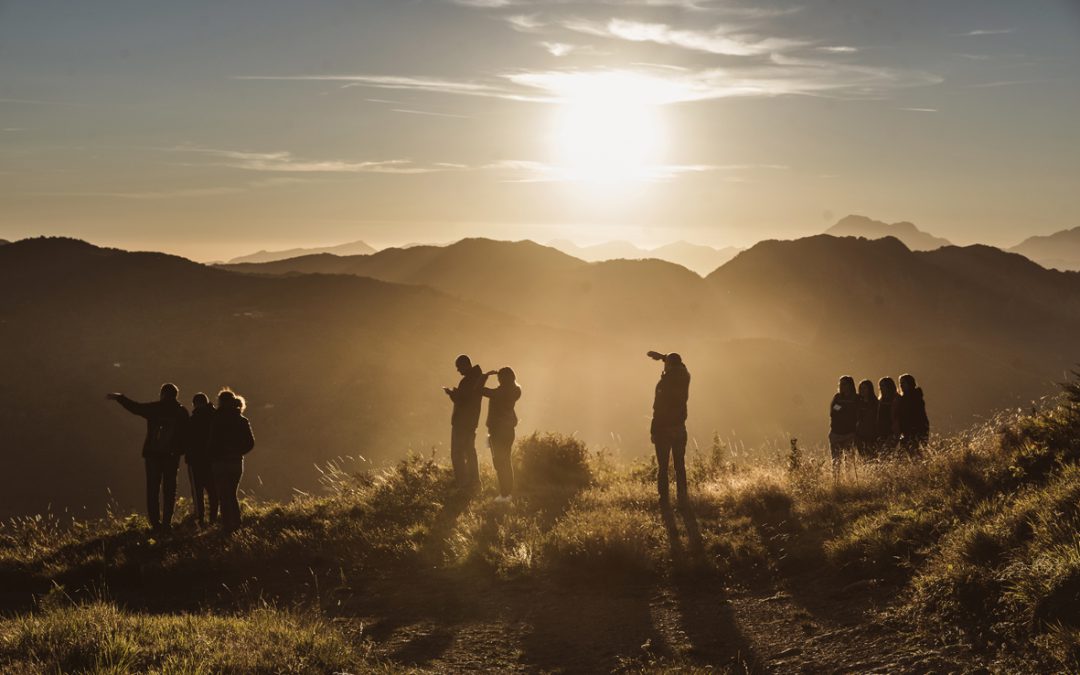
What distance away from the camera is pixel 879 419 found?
11844 mm

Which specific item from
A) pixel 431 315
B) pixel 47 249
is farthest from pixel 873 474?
pixel 47 249

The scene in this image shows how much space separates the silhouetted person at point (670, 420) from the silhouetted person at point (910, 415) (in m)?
3.78

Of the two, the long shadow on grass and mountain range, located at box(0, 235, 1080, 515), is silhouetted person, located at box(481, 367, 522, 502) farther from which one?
mountain range, located at box(0, 235, 1080, 515)

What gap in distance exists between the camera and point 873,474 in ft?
32.2

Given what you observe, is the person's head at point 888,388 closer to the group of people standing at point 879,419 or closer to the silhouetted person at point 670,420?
the group of people standing at point 879,419

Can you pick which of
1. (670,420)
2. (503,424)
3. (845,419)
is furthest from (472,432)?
(845,419)

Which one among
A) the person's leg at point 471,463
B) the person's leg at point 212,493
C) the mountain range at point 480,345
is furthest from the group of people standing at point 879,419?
the person's leg at point 212,493

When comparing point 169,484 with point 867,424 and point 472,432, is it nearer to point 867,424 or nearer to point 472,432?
point 472,432

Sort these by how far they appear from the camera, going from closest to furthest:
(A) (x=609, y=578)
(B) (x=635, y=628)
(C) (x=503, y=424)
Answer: (B) (x=635, y=628) → (A) (x=609, y=578) → (C) (x=503, y=424)

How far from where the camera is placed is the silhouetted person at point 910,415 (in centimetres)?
1131

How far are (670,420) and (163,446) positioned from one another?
7.02 metres

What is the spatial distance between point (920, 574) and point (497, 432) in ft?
21.2

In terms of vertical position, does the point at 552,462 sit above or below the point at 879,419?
below

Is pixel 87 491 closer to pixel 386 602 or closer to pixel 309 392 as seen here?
pixel 309 392
